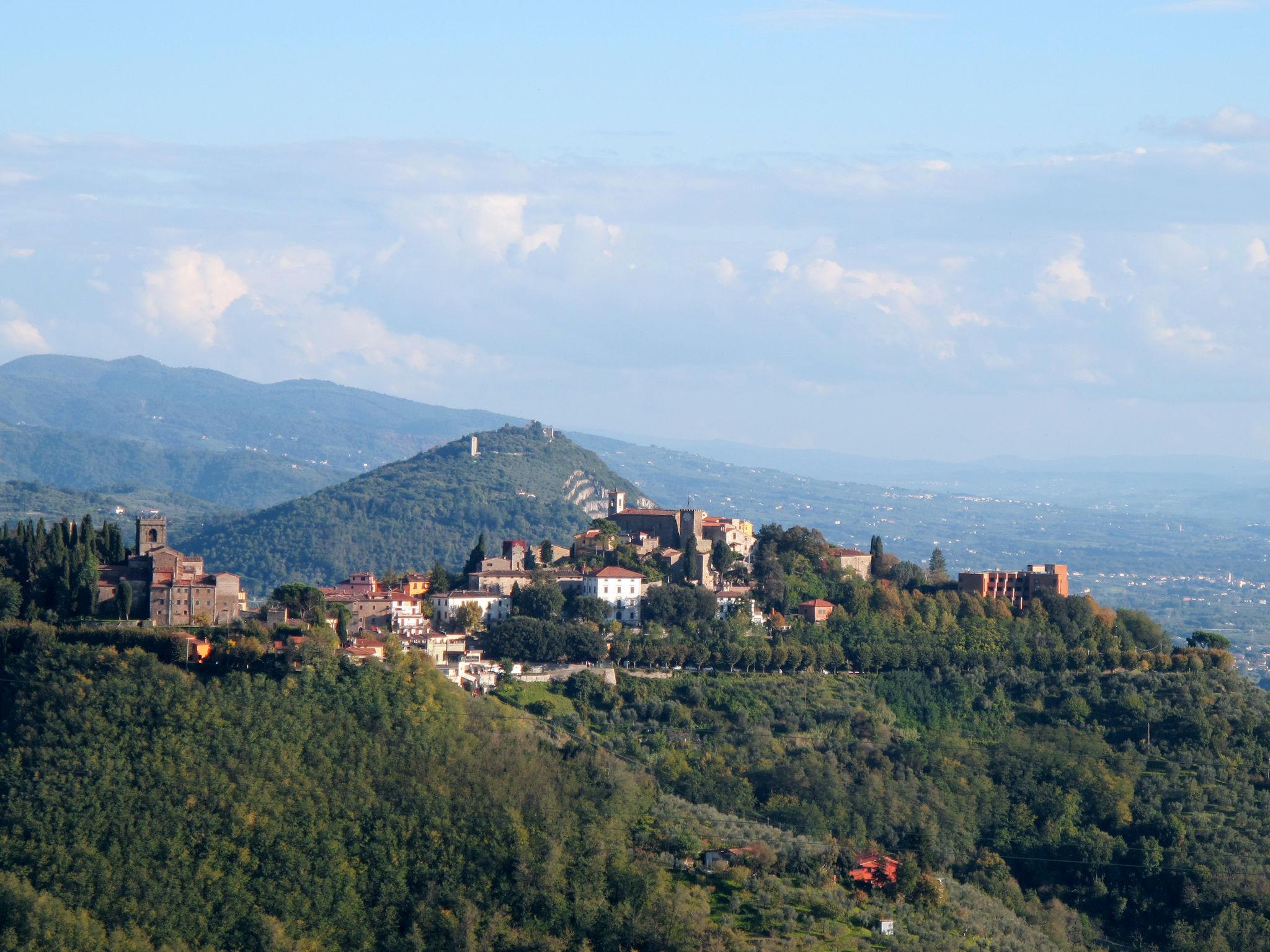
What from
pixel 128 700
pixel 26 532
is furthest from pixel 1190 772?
pixel 26 532

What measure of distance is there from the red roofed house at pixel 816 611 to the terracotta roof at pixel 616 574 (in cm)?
727

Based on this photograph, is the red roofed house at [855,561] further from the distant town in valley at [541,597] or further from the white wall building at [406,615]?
the white wall building at [406,615]

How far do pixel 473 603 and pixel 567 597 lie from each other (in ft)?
13.5

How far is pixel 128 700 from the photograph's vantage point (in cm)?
5591

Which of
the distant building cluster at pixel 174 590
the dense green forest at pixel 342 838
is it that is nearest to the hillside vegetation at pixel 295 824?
the dense green forest at pixel 342 838

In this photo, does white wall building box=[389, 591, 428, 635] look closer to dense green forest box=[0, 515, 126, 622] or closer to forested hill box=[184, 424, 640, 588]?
dense green forest box=[0, 515, 126, 622]

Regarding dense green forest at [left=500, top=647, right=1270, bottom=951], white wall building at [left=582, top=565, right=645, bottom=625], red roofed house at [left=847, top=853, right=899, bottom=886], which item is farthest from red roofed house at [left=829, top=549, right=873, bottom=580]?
red roofed house at [left=847, top=853, right=899, bottom=886]

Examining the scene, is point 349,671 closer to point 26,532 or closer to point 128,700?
point 128,700

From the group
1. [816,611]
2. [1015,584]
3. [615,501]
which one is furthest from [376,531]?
[816,611]

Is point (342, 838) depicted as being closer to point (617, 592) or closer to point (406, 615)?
point (406, 615)

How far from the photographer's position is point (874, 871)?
178ft

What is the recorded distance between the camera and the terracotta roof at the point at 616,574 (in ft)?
249

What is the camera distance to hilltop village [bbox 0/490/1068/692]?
6381 centimetres

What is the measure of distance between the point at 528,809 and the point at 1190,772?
2740 cm
